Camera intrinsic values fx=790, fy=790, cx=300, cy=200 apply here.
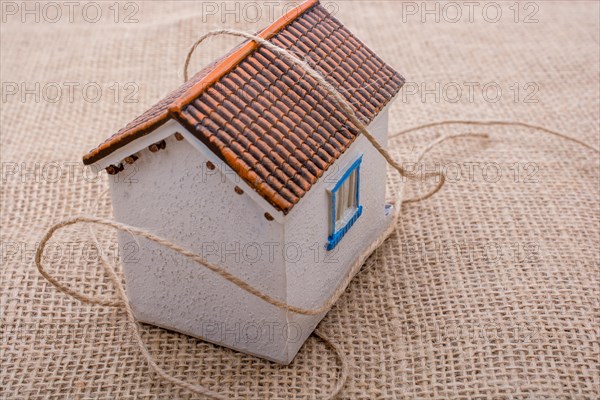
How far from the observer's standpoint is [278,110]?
2.02m

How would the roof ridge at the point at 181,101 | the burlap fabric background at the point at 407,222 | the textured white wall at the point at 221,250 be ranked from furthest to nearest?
1. the burlap fabric background at the point at 407,222
2. the textured white wall at the point at 221,250
3. the roof ridge at the point at 181,101

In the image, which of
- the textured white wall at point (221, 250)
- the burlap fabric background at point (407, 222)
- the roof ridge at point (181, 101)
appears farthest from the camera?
the burlap fabric background at point (407, 222)

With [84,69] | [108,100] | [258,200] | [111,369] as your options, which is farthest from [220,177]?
[84,69]

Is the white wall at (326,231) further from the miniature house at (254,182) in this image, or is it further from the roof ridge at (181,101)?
the roof ridge at (181,101)

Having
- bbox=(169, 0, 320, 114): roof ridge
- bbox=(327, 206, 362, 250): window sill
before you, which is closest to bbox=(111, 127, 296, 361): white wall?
bbox=(169, 0, 320, 114): roof ridge

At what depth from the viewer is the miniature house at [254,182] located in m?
1.90

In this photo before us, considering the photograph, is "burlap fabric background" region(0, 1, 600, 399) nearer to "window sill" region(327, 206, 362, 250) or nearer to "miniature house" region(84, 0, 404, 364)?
"miniature house" region(84, 0, 404, 364)

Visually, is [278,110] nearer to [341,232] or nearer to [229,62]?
[229,62]

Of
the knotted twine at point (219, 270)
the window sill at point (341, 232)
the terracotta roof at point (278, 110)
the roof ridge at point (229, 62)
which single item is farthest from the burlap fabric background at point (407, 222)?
the roof ridge at point (229, 62)

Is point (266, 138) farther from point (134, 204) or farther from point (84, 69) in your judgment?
point (84, 69)

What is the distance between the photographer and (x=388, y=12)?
420 centimetres

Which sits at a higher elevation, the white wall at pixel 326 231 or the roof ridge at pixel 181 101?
the roof ridge at pixel 181 101

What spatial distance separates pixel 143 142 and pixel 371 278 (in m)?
0.93

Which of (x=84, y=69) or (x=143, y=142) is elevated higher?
(x=143, y=142)
